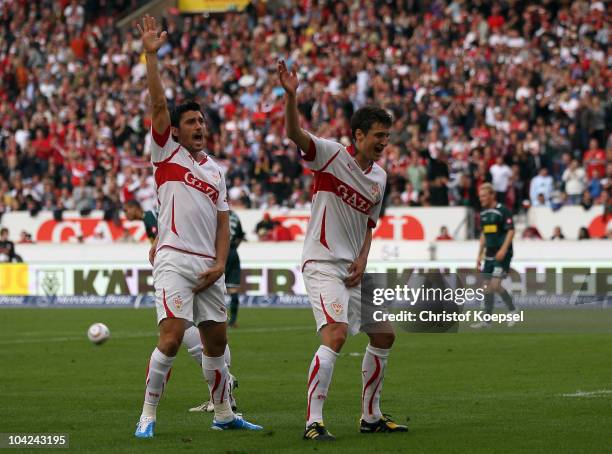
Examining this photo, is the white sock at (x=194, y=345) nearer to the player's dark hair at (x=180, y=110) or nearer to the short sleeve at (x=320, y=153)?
the player's dark hair at (x=180, y=110)

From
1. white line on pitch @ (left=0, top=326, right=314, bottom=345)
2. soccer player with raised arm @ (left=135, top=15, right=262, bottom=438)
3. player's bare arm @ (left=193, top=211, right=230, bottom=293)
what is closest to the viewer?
soccer player with raised arm @ (left=135, top=15, right=262, bottom=438)

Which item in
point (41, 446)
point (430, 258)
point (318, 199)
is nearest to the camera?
point (41, 446)

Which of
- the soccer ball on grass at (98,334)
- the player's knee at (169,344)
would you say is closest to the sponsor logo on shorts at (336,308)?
the player's knee at (169,344)

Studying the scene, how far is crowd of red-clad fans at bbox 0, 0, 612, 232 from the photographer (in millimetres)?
31047

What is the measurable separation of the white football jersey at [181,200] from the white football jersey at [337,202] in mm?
775

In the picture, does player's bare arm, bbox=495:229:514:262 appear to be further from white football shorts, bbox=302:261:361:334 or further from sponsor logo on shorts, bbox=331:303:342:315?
sponsor logo on shorts, bbox=331:303:342:315

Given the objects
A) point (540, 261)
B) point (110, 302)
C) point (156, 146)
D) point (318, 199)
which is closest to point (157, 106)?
point (156, 146)

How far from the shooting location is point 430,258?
29016mm

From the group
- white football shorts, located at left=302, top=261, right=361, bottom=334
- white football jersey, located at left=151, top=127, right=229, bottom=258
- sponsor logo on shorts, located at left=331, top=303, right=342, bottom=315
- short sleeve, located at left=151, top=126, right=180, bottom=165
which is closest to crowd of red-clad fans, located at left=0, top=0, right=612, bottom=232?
white football shorts, located at left=302, top=261, right=361, bottom=334

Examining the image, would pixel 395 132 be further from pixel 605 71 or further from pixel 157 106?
pixel 157 106

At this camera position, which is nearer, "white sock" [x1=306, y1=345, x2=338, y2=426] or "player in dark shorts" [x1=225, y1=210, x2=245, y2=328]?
"white sock" [x1=306, y1=345, x2=338, y2=426]

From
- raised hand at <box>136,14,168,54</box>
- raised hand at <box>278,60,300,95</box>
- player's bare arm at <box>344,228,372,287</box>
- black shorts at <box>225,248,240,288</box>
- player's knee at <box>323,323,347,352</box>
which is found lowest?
black shorts at <box>225,248,240,288</box>

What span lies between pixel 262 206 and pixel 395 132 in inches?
145

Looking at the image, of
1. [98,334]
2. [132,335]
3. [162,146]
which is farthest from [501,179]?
[162,146]
